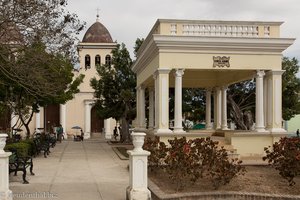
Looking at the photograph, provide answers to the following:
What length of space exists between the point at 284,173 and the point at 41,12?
692 cm

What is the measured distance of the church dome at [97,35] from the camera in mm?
45944

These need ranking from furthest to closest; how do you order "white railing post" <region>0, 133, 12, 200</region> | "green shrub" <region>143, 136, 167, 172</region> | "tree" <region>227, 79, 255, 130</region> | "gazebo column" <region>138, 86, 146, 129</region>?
"tree" <region>227, 79, 255, 130</region> < "gazebo column" <region>138, 86, 146, 129</region> < "green shrub" <region>143, 136, 167, 172</region> < "white railing post" <region>0, 133, 12, 200</region>

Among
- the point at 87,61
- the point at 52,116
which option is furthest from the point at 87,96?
the point at 52,116

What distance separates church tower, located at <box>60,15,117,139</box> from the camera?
45.0 meters

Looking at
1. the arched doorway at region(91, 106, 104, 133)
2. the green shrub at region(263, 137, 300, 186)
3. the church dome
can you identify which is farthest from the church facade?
the green shrub at region(263, 137, 300, 186)

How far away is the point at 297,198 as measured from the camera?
988 cm

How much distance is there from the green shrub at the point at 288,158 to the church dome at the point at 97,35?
34888mm

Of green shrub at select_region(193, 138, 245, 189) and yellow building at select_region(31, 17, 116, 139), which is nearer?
green shrub at select_region(193, 138, 245, 189)

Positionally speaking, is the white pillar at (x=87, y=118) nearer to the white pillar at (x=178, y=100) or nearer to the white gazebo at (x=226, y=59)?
the white gazebo at (x=226, y=59)

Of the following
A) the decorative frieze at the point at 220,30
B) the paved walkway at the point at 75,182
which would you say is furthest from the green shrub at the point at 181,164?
the decorative frieze at the point at 220,30

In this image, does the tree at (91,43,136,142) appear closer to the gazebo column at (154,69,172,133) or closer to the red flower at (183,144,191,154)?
the gazebo column at (154,69,172,133)

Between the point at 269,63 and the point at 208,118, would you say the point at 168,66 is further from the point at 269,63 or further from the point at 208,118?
the point at 208,118

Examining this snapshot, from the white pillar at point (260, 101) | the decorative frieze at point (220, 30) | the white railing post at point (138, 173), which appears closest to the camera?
the white railing post at point (138, 173)

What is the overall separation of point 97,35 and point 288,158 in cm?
3656
